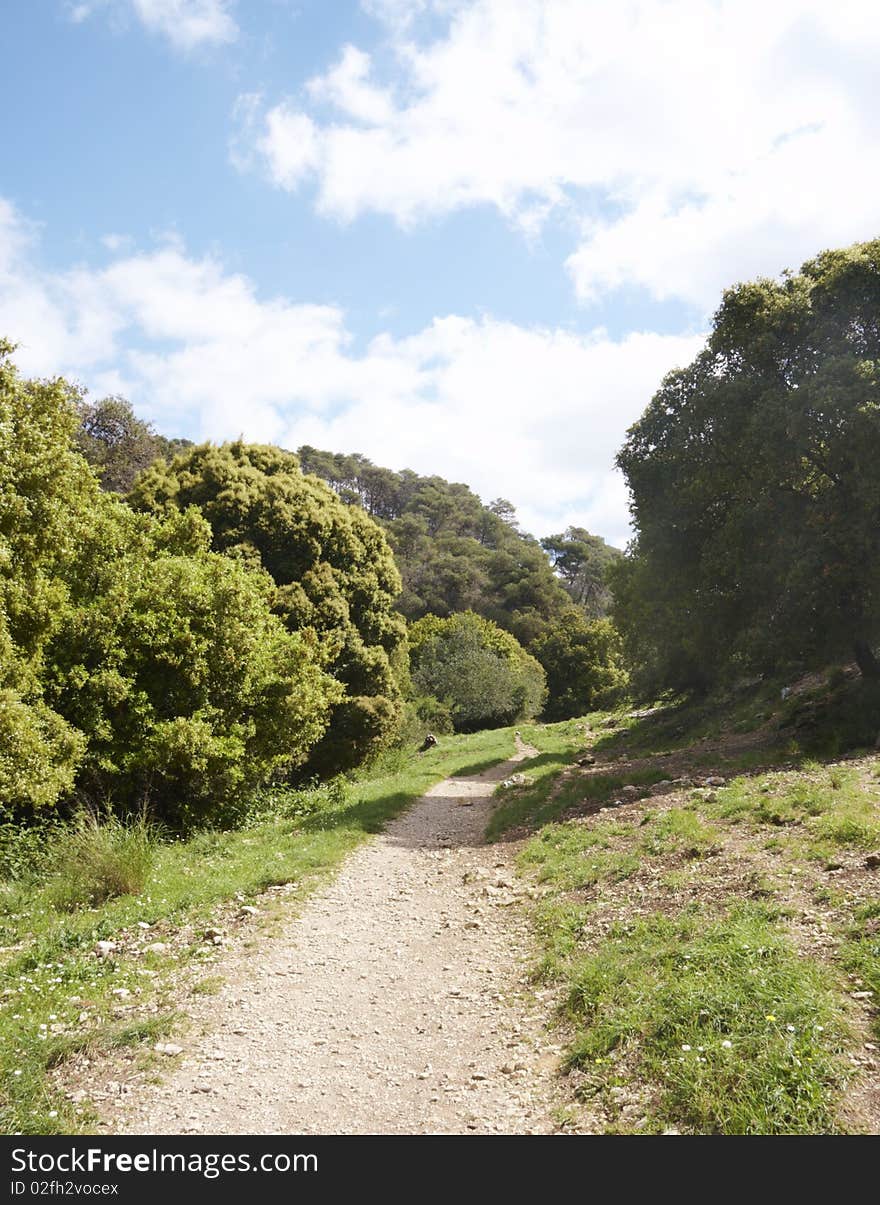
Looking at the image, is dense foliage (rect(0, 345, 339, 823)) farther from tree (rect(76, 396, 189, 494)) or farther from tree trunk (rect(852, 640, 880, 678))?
tree (rect(76, 396, 189, 494))

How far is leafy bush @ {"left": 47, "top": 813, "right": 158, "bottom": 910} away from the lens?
894cm

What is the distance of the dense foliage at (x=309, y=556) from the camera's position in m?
20.8

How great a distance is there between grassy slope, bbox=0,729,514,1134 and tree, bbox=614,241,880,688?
36.1 feet

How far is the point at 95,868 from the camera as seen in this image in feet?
29.8

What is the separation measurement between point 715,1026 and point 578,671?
2145 inches

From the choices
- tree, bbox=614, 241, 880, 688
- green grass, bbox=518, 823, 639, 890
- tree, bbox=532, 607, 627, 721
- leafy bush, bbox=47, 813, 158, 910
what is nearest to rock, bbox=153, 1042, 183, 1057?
leafy bush, bbox=47, 813, 158, 910

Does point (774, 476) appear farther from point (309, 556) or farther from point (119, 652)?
point (119, 652)

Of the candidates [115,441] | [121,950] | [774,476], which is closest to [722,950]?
[121,950]

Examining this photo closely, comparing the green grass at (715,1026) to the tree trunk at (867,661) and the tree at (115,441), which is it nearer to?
the tree trunk at (867,661)

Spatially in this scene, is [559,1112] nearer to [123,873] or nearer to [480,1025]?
[480,1025]

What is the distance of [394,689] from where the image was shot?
76.8 ft

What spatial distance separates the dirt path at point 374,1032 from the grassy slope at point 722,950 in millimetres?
513

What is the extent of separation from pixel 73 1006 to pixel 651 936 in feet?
17.3

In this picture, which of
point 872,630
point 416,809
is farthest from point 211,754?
point 872,630
